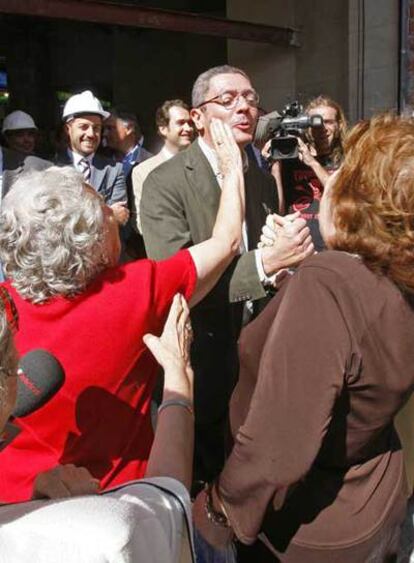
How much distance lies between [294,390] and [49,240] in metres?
0.70

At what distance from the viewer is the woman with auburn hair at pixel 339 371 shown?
1.49 m

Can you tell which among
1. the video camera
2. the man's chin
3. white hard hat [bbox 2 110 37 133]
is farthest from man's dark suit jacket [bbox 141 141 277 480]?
white hard hat [bbox 2 110 37 133]

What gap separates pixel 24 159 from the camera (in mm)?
4246

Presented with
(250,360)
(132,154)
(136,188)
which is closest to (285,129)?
(136,188)

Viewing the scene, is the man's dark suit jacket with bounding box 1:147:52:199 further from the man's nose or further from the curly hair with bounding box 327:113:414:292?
the curly hair with bounding box 327:113:414:292

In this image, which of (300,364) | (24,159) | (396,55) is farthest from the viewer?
(396,55)

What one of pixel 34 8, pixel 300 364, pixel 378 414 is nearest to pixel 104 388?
pixel 300 364

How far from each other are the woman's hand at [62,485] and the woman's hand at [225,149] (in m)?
1.33

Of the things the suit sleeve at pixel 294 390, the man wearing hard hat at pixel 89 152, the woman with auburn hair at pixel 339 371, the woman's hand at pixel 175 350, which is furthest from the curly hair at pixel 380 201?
the man wearing hard hat at pixel 89 152

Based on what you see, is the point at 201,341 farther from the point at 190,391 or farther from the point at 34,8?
the point at 34,8

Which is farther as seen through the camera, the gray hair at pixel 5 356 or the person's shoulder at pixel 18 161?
the person's shoulder at pixel 18 161

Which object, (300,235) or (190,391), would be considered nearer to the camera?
(190,391)

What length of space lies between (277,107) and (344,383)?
6.05 m

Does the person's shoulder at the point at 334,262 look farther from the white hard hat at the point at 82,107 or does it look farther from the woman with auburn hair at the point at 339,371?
the white hard hat at the point at 82,107
